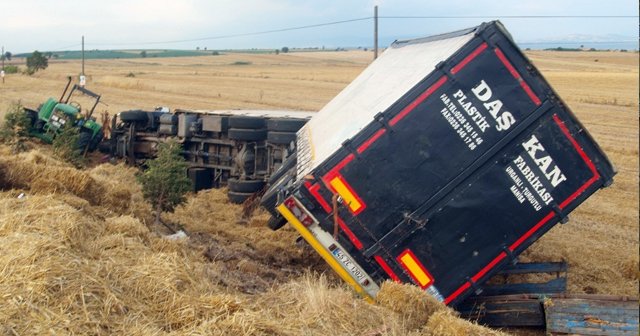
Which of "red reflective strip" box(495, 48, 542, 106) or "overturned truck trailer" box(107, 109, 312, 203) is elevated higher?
"red reflective strip" box(495, 48, 542, 106)

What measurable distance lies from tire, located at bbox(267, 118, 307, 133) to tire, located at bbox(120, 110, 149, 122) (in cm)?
346

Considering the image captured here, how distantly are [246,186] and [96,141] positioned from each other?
483 cm

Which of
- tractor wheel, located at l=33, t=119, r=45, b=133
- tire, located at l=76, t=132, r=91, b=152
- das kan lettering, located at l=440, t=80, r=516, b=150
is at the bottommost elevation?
tire, located at l=76, t=132, r=91, b=152

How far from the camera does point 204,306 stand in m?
4.62

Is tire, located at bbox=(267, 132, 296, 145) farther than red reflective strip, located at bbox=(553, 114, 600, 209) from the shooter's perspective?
Yes

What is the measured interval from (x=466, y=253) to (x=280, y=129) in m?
5.57

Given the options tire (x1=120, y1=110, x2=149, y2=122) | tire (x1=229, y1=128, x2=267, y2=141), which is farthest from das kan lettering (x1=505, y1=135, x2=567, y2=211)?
tire (x1=120, y1=110, x2=149, y2=122)

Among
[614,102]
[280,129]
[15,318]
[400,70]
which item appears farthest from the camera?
[614,102]

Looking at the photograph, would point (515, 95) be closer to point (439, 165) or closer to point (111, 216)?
point (439, 165)

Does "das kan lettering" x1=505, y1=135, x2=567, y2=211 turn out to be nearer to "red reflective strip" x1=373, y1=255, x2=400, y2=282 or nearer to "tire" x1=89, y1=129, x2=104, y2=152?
"red reflective strip" x1=373, y1=255, x2=400, y2=282

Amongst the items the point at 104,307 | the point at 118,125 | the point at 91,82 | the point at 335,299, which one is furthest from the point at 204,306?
the point at 91,82

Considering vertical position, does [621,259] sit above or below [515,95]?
below

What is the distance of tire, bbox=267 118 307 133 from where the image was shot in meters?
11.5

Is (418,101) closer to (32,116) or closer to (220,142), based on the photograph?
(220,142)
